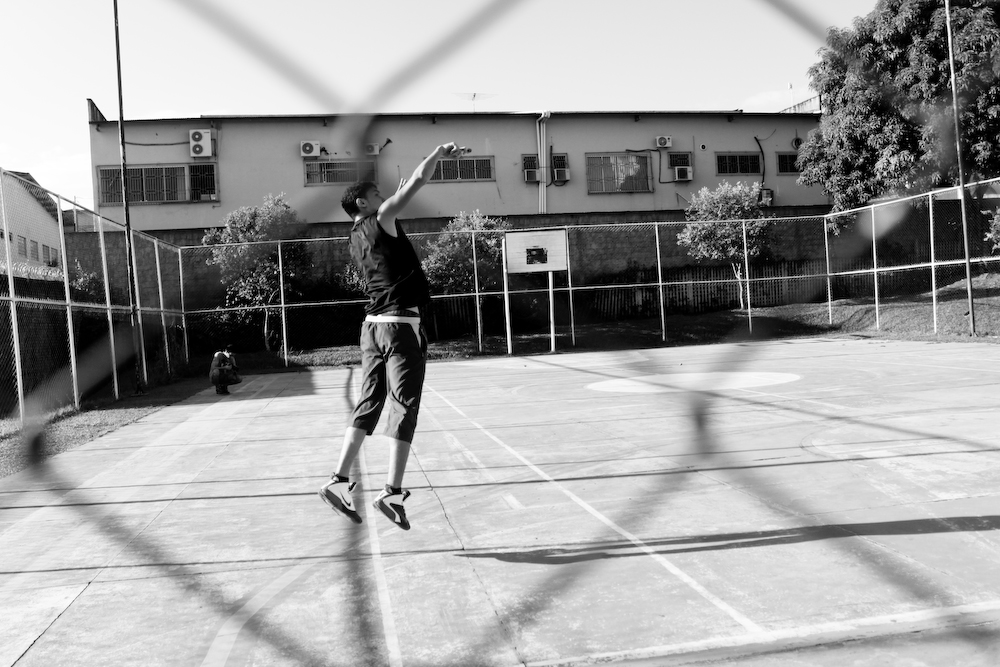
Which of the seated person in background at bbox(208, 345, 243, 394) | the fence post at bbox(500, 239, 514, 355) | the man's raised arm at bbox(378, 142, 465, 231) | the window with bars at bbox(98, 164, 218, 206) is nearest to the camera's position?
the man's raised arm at bbox(378, 142, 465, 231)

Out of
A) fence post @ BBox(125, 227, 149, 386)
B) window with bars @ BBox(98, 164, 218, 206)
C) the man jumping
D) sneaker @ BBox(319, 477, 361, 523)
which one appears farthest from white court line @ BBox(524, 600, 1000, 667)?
window with bars @ BBox(98, 164, 218, 206)

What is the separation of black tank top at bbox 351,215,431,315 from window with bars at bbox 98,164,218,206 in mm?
25603

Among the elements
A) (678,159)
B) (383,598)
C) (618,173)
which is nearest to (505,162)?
(618,173)

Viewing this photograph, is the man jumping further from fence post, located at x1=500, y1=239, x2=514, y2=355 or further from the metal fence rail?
fence post, located at x1=500, y1=239, x2=514, y2=355

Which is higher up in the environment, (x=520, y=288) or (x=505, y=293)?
(x=520, y=288)

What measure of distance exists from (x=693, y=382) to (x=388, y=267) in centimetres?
855

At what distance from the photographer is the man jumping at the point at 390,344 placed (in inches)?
144

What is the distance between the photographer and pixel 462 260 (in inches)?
850

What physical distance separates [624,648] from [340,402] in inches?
360

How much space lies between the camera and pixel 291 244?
21328 mm

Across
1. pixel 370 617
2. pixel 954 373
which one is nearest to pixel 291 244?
pixel 954 373

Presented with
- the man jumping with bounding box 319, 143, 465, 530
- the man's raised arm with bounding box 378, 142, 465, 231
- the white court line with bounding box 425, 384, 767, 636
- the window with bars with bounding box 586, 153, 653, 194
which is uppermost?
the window with bars with bounding box 586, 153, 653, 194

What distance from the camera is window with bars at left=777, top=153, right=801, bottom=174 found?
31.7 m

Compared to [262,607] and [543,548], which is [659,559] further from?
[262,607]
